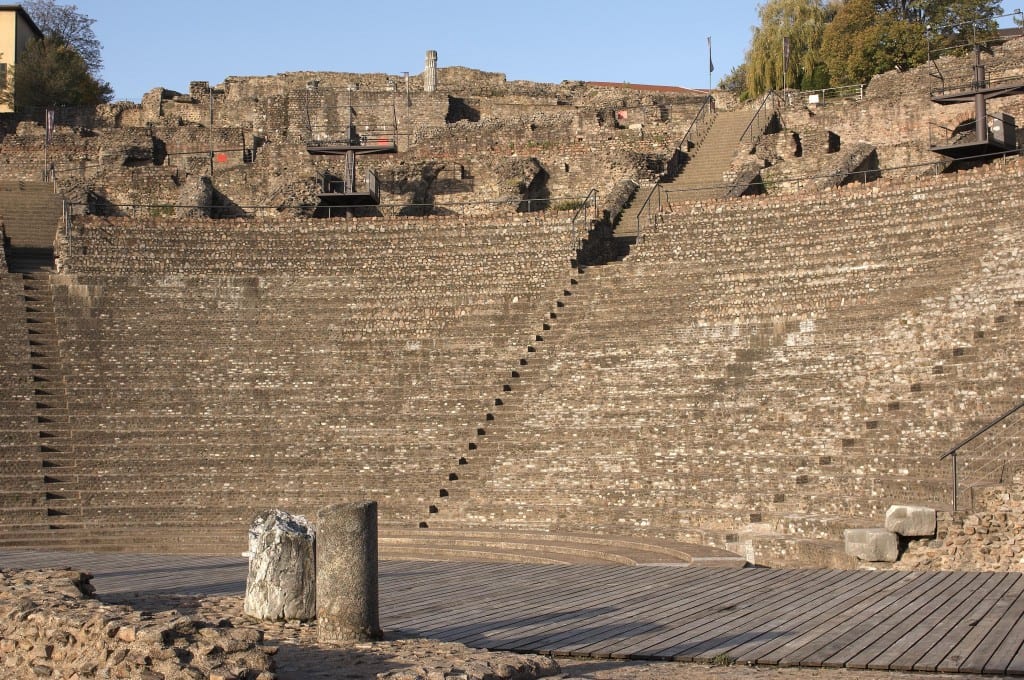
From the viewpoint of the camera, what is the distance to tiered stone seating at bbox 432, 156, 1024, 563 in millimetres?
17938

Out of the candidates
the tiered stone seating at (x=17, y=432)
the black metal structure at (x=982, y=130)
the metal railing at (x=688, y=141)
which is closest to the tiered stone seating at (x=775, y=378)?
the black metal structure at (x=982, y=130)

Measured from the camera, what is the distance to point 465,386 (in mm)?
22391

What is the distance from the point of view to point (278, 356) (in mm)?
23656

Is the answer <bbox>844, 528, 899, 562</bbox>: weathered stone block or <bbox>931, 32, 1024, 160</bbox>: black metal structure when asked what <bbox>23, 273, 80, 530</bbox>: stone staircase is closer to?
<bbox>844, 528, 899, 562</bbox>: weathered stone block

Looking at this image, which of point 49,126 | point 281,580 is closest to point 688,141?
point 49,126

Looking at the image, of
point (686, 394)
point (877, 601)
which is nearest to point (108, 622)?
point (877, 601)

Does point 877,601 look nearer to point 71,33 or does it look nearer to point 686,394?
point 686,394

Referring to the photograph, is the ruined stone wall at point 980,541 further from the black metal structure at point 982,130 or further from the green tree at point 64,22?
the green tree at point 64,22

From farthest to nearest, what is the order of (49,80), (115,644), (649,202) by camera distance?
(49,80)
(649,202)
(115,644)

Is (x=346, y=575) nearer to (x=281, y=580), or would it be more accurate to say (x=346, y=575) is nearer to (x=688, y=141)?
(x=281, y=580)

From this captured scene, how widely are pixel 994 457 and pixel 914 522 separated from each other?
2.27m

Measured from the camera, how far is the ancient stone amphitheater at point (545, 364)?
18.3 m

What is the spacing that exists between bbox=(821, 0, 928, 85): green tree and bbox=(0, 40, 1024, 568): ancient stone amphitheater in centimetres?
593

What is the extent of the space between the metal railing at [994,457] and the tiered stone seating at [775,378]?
37cm
